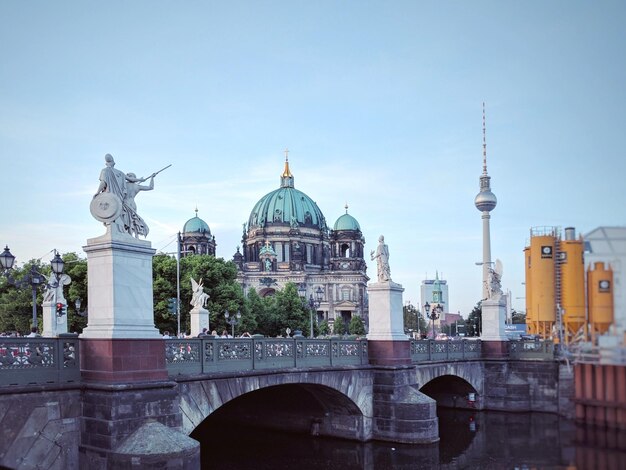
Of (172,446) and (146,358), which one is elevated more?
(146,358)

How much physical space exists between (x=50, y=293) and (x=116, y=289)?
21438 millimetres

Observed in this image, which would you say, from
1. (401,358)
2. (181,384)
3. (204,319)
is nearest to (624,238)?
(181,384)

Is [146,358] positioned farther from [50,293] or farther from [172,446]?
[50,293]

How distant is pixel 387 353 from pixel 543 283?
26756mm

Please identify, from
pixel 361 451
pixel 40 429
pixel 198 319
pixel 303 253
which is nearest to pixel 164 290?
pixel 198 319

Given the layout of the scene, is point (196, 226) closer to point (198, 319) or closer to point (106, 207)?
point (198, 319)

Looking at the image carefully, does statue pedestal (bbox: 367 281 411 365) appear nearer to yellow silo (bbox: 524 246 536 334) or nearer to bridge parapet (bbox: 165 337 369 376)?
bridge parapet (bbox: 165 337 369 376)

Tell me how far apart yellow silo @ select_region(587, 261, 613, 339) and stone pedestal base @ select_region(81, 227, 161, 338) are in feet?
49.5

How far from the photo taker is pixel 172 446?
54.5ft

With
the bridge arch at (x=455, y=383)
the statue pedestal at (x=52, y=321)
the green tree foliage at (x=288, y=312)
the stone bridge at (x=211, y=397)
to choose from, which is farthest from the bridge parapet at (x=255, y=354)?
the green tree foliage at (x=288, y=312)

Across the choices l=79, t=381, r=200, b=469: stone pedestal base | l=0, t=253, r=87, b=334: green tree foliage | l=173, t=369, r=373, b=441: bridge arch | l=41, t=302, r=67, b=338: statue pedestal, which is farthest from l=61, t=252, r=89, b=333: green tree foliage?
l=79, t=381, r=200, b=469: stone pedestal base

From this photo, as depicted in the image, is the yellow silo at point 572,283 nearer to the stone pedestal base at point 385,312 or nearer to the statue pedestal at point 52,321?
the stone pedestal base at point 385,312

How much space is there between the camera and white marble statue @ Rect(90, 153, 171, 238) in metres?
17.4

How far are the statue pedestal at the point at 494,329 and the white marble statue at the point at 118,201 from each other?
95.6ft
